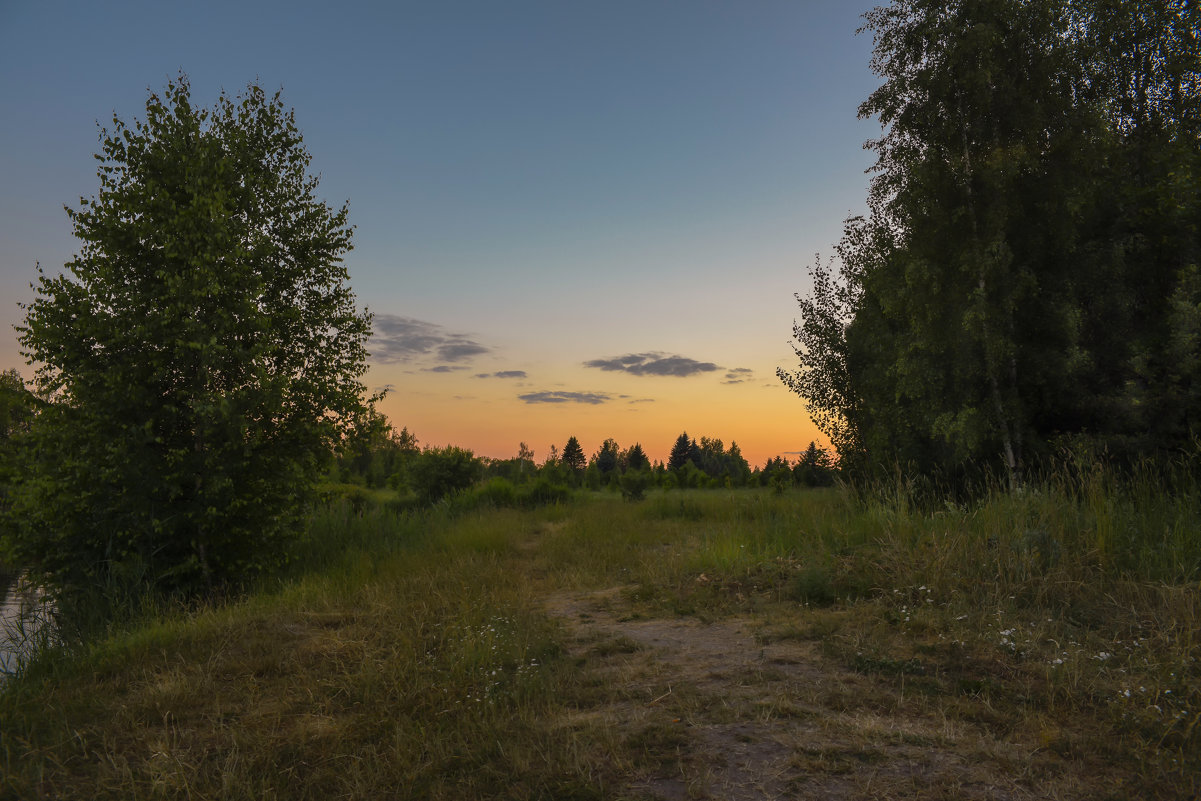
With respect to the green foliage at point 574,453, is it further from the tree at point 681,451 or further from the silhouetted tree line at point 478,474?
the silhouetted tree line at point 478,474

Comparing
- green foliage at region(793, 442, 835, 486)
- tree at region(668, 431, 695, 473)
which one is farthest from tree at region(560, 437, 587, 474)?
green foliage at region(793, 442, 835, 486)

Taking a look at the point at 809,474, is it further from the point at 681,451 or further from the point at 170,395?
the point at 681,451

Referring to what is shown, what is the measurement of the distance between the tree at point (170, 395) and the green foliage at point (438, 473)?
12.9 meters

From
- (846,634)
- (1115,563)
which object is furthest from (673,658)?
(1115,563)

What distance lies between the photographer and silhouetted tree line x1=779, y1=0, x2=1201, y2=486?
13.9 m

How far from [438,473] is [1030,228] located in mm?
19695

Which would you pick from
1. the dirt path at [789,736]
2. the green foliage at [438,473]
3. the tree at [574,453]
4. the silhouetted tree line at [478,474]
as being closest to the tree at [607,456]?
the tree at [574,453]

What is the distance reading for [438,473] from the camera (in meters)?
22.7

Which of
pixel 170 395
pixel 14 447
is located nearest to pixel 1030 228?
pixel 170 395

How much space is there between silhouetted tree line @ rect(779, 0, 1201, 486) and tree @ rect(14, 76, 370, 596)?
13619 millimetres

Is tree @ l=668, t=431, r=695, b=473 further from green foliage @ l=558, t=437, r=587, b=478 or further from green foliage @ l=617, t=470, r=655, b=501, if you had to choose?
green foliage @ l=617, t=470, r=655, b=501

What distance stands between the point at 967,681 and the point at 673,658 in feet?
7.42

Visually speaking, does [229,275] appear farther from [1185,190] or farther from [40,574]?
[1185,190]

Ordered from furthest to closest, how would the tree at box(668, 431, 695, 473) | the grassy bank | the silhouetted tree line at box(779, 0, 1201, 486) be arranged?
the tree at box(668, 431, 695, 473), the silhouetted tree line at box(779, 0, 1201, 486), the grassy bank
